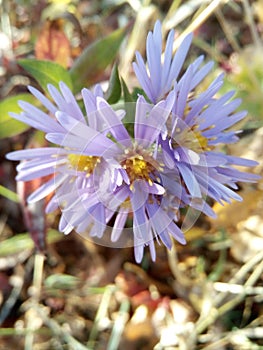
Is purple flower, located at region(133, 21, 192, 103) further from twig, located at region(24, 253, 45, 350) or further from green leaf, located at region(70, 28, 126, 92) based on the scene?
twig, located at region(24, 253, 45, 350)

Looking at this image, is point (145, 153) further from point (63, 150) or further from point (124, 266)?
point (124, 266)

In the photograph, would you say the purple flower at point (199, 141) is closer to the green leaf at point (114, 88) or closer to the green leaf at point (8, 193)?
the green leaf at point (114, 88)

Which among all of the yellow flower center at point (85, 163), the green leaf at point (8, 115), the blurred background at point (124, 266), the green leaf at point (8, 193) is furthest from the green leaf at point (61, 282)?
the yellow flower center at point (85, 163)

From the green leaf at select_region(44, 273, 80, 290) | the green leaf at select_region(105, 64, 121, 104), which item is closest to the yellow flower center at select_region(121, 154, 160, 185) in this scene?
the green leaf at select_region(105, 64, 121, 104)

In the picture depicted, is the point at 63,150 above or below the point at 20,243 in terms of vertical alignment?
above

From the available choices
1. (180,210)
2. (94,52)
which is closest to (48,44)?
(94,52)

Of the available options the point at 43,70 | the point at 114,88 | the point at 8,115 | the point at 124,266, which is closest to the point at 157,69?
the point at 114,88
